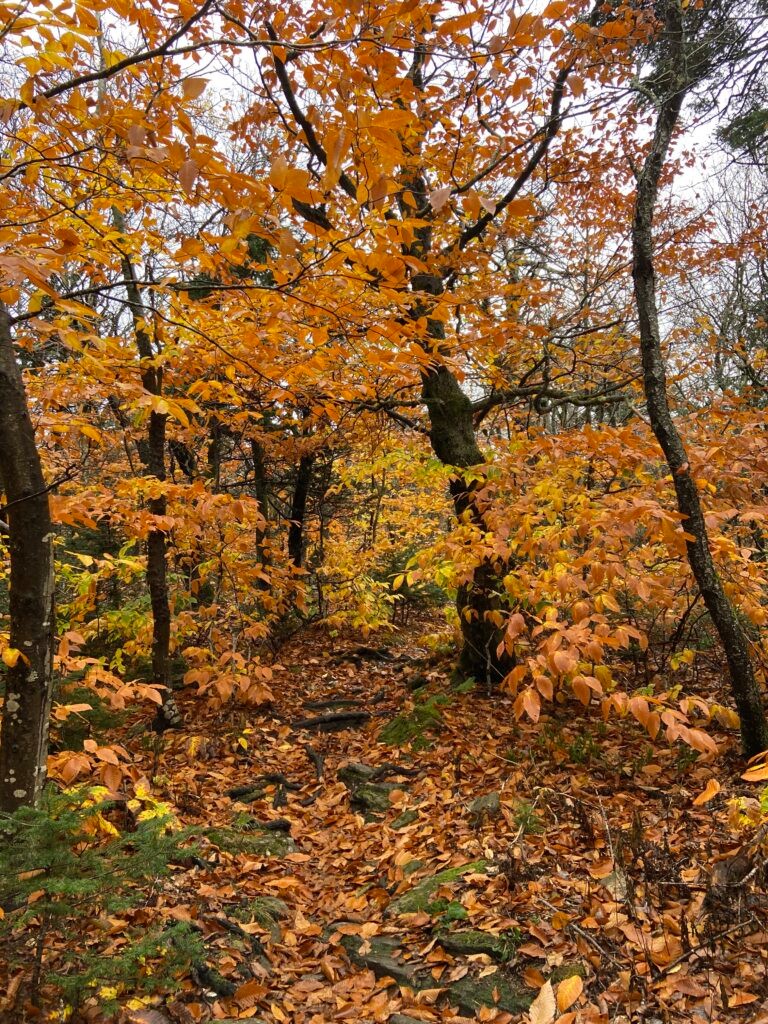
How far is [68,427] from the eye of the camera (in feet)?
11.3

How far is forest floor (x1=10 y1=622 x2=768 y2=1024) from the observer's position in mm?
2688

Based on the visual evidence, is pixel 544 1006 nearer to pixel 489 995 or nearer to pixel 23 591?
pixel 489 995

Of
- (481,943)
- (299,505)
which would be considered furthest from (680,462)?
(299,505)

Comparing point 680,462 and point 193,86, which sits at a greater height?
point 193,86

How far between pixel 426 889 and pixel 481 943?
71 centimetres

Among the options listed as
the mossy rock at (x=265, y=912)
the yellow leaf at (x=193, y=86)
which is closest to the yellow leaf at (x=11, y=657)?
the mossy rock at (x=265, y=912)

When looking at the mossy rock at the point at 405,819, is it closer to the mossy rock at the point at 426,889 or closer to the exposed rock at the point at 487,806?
the exposed rock at the point at 487,806

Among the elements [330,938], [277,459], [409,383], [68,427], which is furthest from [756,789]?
[277,459]

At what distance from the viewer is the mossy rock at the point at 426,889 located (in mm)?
3602

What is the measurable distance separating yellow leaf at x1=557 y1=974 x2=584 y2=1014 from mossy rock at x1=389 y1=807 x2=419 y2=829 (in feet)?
7.24

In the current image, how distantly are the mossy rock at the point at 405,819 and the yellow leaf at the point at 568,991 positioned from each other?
7.24 feet

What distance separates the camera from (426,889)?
3730 millimetres

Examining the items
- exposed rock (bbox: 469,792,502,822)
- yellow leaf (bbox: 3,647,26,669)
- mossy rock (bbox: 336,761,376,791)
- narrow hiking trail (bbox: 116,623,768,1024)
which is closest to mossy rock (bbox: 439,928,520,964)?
narrow hiking trail (bbox: 116,623,768,1024)

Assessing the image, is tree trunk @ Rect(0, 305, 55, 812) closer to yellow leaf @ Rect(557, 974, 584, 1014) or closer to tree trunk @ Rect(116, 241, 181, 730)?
yellow leaf @ Rect(557, 974, 584, 1014)
